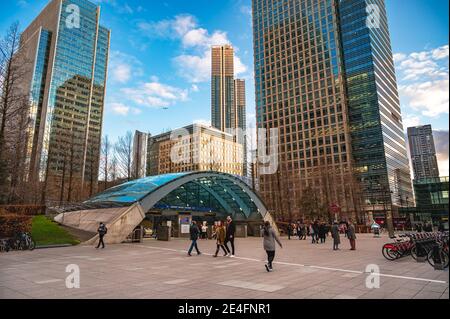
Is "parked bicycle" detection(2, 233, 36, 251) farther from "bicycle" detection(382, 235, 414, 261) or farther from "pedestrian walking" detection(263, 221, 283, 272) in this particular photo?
"bicycle" detection(382, 235, 414, 261)

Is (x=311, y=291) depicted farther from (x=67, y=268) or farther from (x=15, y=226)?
(x=15, y=226)

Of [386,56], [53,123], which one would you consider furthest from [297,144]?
[53,123]

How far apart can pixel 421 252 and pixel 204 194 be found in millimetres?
25924

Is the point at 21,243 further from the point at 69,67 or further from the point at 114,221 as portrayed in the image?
the point at 69,67

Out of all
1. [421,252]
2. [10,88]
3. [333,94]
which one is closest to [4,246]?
[10,88]

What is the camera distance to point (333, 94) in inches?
3922

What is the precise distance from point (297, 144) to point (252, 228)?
75.4 meters

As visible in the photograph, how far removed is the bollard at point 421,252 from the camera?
38.1 ft

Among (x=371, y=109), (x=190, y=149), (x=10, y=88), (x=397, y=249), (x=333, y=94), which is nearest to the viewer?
(x=397, y=249)

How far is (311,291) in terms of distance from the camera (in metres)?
6.69

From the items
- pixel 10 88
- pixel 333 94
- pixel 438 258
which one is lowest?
pixel 438 258

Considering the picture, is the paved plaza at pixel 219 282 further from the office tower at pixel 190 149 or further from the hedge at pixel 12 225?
the office tower at pixel 190 149

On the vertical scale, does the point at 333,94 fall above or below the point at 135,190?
above
